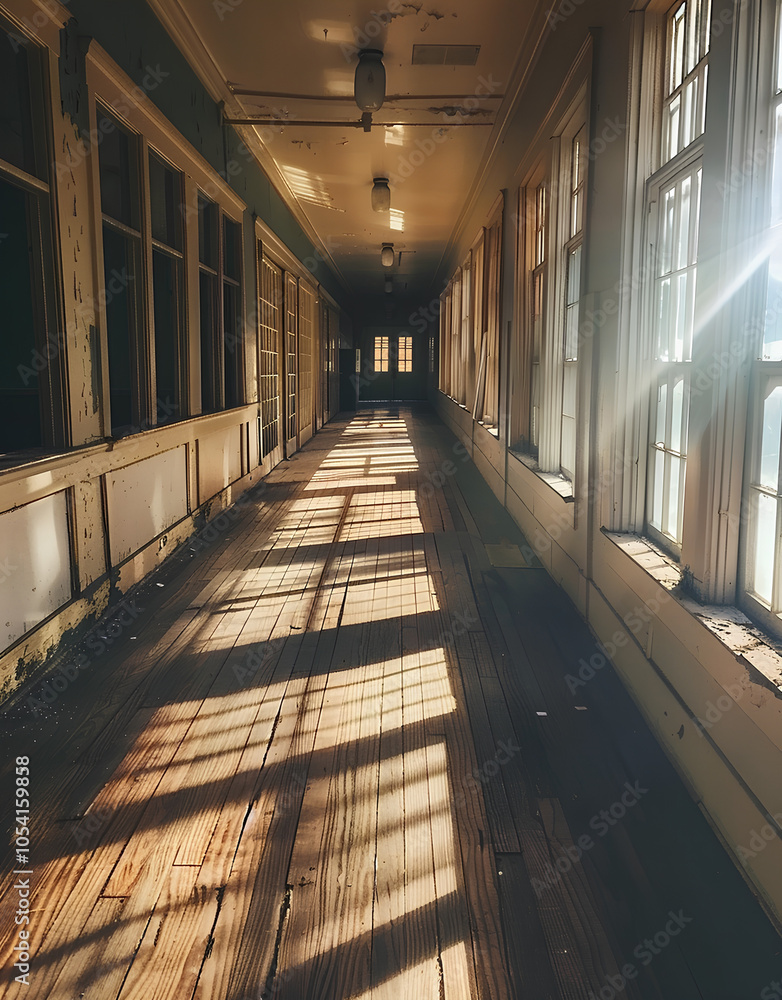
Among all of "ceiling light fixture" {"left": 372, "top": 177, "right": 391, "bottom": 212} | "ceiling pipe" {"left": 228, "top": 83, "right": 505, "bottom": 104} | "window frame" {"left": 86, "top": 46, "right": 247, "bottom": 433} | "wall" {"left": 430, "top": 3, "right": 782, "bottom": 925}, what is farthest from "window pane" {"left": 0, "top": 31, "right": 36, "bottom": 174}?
"ceiling light fixture" {"left": 372, "top": 177, "right": 391, "bottom": 212}

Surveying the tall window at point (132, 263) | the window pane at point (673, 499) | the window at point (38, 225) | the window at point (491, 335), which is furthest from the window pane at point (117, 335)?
the window pane at point (673, 499)

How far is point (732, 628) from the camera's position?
1811 millimetres

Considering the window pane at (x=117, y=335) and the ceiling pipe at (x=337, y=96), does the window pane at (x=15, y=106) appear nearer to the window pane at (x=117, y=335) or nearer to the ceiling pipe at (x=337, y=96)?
the window pane at (x=117, y=335)

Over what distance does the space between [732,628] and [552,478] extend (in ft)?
8.19

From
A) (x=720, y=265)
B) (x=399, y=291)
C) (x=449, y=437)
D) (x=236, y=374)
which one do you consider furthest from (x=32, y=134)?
(x=399, y=291)

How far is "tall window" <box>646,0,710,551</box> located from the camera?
7.66 feet

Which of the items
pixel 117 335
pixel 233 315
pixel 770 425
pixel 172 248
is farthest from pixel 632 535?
pixel 117 335

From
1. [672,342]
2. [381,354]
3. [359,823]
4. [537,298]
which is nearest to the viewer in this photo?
[359,823]

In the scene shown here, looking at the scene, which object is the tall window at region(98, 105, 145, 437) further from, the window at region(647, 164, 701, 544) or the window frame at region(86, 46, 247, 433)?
the window at region(647, 164, 701, 544)

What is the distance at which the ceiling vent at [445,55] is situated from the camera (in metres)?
4.58

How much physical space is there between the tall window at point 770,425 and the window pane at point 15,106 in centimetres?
247

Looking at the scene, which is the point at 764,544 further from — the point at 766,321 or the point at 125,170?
the point at 125,170

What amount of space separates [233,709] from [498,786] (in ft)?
3.13

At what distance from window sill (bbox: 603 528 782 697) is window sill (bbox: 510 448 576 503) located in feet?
3.69
